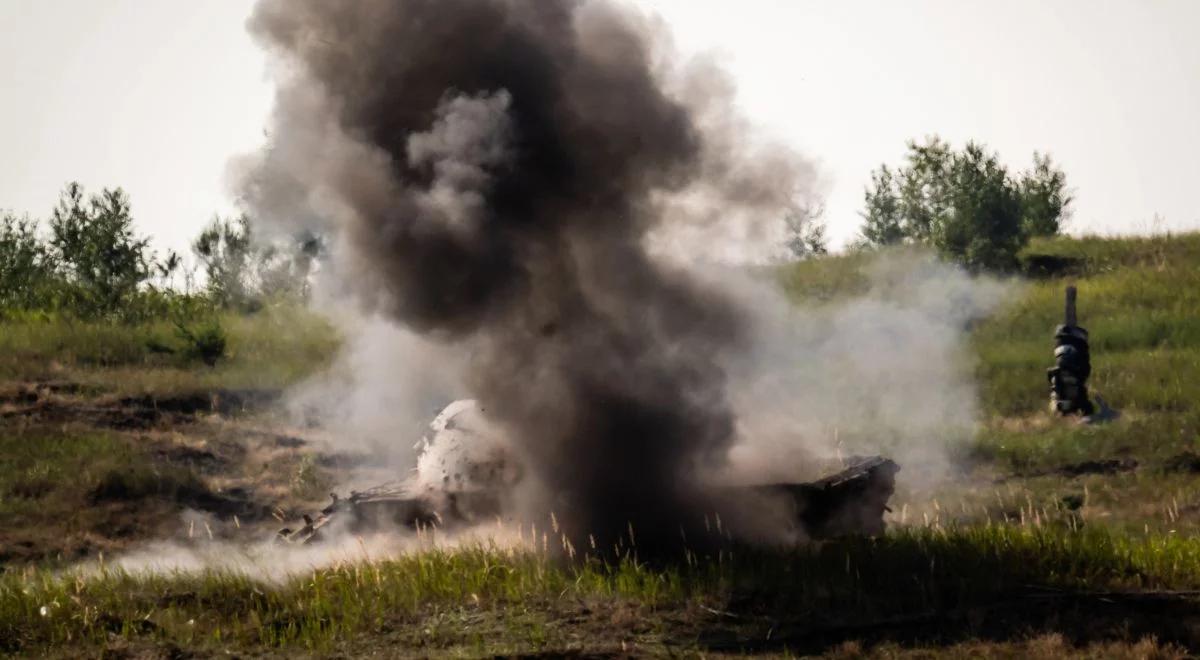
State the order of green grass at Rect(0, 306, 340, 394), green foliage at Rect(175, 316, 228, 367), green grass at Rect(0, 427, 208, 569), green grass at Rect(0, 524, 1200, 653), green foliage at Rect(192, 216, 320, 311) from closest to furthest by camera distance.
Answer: green grass at Rect(0, 524, 1200, 653) < green grass at Rect(0, 427, 208, 569) < green grass at Rect(0, 306, 340, 394) < green foliage at Rect(175, 316, 228, 367) < green foliage at Rect(192, 216, 320, 311)

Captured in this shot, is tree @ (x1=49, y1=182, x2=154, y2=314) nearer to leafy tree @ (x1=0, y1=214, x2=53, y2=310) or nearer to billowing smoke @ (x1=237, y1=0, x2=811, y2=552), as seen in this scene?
leafy tree @ (x1=0, y1=214, x2=53, y2=310)

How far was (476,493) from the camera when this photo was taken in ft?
50.2

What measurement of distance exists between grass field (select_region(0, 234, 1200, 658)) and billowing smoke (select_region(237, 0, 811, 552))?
4.69 feet

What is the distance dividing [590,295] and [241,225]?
34.2 meters

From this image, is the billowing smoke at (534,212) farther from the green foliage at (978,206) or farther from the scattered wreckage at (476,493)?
the green foliage at (978,206)

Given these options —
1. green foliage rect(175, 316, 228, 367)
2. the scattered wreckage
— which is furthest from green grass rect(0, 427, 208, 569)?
green foliage rect(175, 316, 228, 367)

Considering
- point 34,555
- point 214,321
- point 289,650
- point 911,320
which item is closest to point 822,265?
point 911,320

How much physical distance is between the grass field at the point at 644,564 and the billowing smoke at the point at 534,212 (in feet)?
4.69

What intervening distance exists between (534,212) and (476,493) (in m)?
2.95

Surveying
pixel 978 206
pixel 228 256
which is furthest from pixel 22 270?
pixel 978 206

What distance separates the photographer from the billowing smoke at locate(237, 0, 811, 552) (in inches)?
567

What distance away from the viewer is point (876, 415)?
25406 mm

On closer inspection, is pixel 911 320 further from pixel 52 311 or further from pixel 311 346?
pixel 52 311

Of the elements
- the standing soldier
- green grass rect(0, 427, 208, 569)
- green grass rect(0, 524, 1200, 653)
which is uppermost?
the standing soldier
